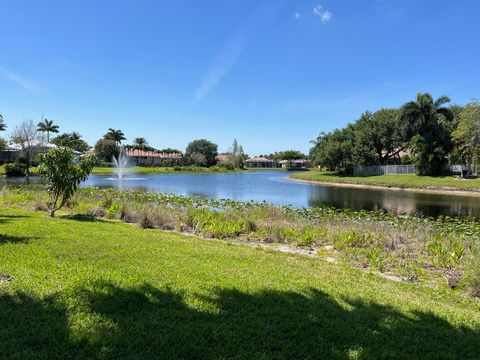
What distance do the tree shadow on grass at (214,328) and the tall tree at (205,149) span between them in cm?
12117

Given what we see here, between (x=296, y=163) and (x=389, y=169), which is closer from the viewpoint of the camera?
(x=389, y=169)

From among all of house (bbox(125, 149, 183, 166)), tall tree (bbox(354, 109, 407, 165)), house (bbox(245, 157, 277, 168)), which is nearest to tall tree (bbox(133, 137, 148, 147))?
house (bbox(125, 149, 183, 166))

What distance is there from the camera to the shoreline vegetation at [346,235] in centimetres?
812

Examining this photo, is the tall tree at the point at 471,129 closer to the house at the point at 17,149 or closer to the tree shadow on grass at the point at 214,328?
the tree shadow on grass at the point at 214,328

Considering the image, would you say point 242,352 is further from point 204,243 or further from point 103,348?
point 204,243

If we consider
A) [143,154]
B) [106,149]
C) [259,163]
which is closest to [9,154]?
[106,149]

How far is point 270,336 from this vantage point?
3988 millimetres

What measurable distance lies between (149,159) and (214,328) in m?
120

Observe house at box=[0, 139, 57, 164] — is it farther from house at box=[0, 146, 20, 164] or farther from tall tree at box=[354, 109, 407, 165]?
tall tree at box=[354, 109, 407, 165]

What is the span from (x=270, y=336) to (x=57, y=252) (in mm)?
4617

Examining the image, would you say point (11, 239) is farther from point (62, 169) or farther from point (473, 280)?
point (473, 280)

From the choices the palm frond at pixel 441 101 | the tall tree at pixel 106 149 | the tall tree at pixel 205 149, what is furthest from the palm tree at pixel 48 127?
the palm frond at pixel 441 101

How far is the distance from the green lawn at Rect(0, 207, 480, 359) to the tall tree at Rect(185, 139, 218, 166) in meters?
119

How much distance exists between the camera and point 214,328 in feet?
13.3
